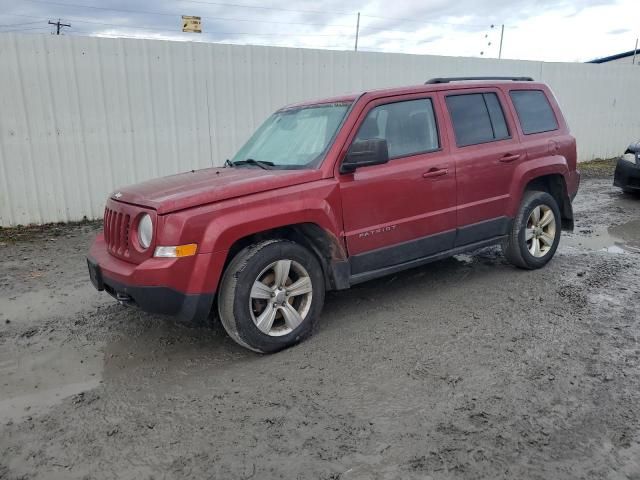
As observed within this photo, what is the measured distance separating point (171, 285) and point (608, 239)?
5743mm

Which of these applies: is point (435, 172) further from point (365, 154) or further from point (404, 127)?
point (365, 154)

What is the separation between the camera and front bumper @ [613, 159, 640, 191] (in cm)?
874

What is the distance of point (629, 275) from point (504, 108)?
210 centimetres

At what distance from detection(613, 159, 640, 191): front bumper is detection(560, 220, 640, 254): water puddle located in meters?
1.90

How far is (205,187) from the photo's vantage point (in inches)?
138

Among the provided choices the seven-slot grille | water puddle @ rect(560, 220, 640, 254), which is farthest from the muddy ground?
water puddle @ rect(560, 220, 640, 254)

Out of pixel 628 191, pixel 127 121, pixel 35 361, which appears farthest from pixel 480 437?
pixel 628 191

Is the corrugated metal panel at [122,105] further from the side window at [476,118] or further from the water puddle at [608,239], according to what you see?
the water puddle at [608,239]

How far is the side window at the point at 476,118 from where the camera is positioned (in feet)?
15.0

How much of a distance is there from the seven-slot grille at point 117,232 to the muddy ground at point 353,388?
0.77 meters

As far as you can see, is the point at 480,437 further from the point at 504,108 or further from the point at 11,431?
the point at 504,108

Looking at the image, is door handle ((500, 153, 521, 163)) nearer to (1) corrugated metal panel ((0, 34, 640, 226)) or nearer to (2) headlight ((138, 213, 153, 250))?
(2) headlight ((138, 213, 153, 250))

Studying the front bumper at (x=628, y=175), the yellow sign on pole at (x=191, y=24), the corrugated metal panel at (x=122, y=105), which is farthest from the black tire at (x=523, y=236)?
the yellow sign on pole at (x=191, y=24)

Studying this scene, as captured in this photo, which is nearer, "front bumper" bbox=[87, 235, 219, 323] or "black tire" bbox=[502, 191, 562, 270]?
"front bumper" bbox=[87, 235, 219, 323]
